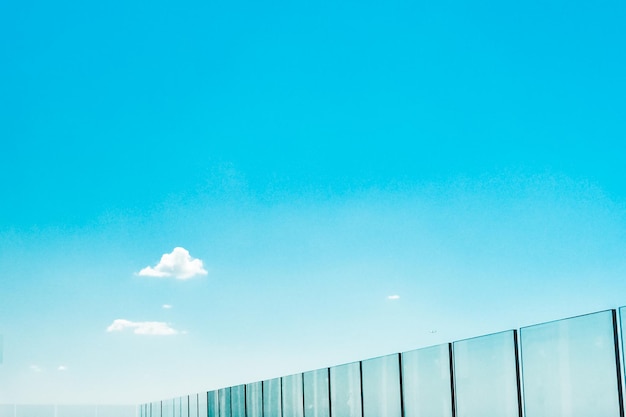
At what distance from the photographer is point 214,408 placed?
1491 inches

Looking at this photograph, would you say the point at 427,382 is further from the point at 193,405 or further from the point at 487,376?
the point at 193,405

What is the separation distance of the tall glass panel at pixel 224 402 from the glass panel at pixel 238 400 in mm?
729

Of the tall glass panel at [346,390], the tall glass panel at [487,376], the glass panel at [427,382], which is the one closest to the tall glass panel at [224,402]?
the tall glass panel at [346,390]

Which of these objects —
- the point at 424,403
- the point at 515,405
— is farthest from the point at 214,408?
the point at 515,405

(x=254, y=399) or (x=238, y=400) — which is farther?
(x=238, y=400)

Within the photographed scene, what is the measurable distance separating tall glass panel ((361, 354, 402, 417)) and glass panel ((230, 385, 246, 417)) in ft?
47.0

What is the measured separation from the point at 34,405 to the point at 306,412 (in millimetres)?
40452

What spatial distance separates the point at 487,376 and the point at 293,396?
1233cm

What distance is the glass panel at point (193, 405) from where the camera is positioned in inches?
1659

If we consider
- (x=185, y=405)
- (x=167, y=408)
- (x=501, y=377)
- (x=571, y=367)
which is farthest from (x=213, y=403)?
(x=571, y=367)

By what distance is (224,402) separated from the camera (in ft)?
116

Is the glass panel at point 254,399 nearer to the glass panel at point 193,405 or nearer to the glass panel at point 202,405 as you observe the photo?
the glass panel at point 202,405

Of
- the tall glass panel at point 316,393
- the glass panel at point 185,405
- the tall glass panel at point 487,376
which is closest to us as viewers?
the tall glass panel at point 487,376

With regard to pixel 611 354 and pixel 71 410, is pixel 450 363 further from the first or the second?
pixel 71 410
